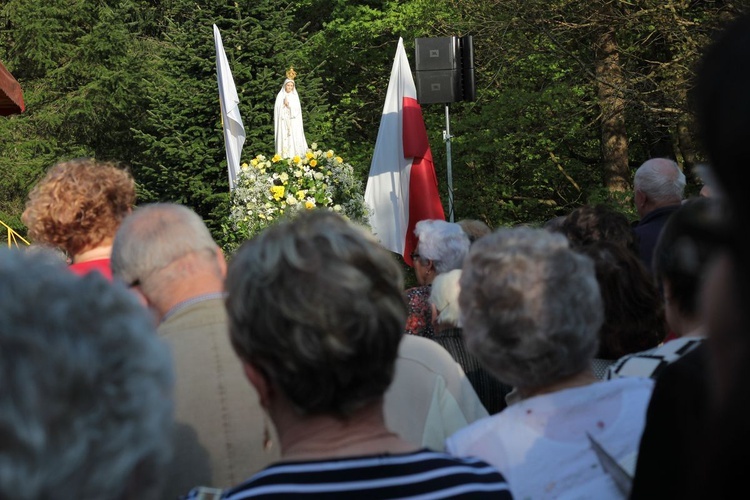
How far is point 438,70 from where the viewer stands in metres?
10.3

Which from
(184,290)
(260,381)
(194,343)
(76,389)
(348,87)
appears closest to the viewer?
(76,389)

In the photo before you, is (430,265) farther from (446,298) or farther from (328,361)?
Answer: (328,361)

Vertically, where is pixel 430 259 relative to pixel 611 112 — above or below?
below

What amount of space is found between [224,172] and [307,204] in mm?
12410

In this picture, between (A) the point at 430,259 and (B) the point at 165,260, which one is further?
(A) the point at 430,259

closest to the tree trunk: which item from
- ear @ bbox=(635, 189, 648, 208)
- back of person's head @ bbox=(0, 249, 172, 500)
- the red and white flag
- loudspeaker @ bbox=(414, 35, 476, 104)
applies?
loudspeaker @ bbox=(414, 35, 476, 104)

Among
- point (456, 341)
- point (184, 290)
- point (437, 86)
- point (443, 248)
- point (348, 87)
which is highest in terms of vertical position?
point (348, 87)

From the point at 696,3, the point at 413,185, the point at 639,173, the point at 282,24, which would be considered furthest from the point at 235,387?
the point at 282,24

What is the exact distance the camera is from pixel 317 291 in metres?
1.63

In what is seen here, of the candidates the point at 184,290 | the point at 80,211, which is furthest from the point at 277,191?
the point at 184,290

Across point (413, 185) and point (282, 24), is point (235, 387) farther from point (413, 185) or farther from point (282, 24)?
point (282, 24)

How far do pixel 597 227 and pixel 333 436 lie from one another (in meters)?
2.67

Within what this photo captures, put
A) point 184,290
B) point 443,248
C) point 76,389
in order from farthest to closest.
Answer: point 443,248, point 184,290, point 76,389

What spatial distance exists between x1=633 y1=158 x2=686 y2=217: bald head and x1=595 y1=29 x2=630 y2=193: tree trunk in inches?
308
